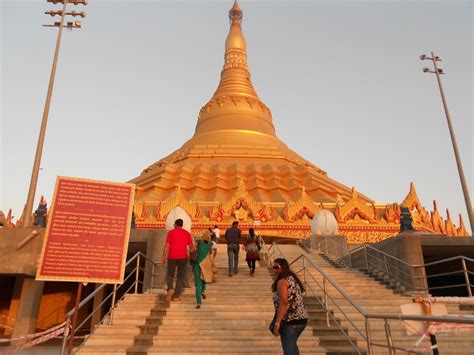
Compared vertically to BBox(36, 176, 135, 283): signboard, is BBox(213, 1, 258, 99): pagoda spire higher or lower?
higher

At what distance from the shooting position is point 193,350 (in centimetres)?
559

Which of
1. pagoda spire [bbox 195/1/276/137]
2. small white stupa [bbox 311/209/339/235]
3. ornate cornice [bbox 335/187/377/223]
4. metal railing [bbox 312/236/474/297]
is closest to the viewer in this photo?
metal railing [bbox 312/236/474/297]

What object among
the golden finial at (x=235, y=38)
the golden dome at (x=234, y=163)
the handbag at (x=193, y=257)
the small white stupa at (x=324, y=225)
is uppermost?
the golden finial at (x=235, y=38)

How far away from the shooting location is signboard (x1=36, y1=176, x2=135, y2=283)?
5082mm

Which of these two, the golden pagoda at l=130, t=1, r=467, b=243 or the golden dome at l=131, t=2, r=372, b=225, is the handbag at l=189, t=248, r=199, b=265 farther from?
the golden dome at l=131, t=2, r=372, b=225

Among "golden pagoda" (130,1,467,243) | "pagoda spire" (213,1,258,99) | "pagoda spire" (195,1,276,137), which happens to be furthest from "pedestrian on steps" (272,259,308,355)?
"pagoda spire" (213,1,258,99)

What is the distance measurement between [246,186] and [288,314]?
21.1m

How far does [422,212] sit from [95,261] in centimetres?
A: 2127

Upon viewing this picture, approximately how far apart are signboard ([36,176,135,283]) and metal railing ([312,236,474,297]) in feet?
21.2

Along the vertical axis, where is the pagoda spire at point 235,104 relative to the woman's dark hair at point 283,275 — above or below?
above

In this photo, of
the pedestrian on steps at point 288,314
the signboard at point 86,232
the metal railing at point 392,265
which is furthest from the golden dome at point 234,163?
the pedestrian on steps at point 288,314

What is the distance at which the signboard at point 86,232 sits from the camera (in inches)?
200

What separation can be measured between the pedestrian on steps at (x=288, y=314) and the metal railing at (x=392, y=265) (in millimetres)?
4770

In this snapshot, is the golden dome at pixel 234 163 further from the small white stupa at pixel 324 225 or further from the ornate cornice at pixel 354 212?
the small white stupa at pixel 324 225
